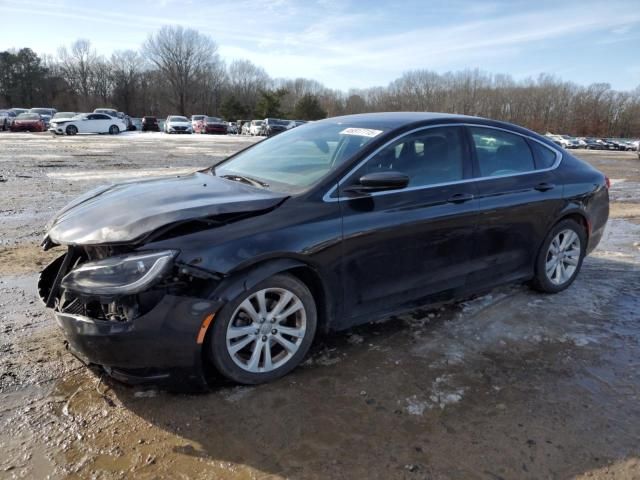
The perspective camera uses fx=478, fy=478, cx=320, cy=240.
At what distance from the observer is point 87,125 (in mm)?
35031

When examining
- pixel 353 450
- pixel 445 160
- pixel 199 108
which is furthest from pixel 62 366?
pixel 199 108

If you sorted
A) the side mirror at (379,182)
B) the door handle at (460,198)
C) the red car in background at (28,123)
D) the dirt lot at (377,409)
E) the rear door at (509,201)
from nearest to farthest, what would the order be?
the dirt lot at (377,409), the side mirror at (379,182), the door handle at (460,198), the rear door at (509,201), the red car in background at (28,123)

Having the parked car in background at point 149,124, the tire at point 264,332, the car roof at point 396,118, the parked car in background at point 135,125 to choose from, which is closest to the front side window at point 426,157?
the car roof at point 396,118

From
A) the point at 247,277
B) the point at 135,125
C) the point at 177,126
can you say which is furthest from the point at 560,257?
the point at 135,125

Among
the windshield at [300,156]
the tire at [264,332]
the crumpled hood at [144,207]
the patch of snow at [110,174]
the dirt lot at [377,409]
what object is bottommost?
A: the dirt lot at [377,409]

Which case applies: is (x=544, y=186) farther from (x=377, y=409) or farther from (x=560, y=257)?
(x=377, y=409)

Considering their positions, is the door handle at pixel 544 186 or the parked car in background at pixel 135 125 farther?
the parked car in background at pixel 135 125

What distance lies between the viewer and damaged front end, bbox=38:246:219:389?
2508 mm

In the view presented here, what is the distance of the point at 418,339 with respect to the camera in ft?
11.8

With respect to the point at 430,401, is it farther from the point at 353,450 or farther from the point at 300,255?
the point at 300,255

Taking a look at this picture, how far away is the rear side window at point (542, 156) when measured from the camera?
14.5ft

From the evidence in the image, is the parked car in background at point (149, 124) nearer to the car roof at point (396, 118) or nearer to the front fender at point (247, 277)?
the car roof at point (396, 118)

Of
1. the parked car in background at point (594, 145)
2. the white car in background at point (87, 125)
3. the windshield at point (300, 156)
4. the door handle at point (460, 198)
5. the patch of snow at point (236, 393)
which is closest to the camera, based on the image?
the patch of snow at point (236, 393)

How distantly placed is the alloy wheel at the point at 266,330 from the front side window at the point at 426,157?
1.09m
